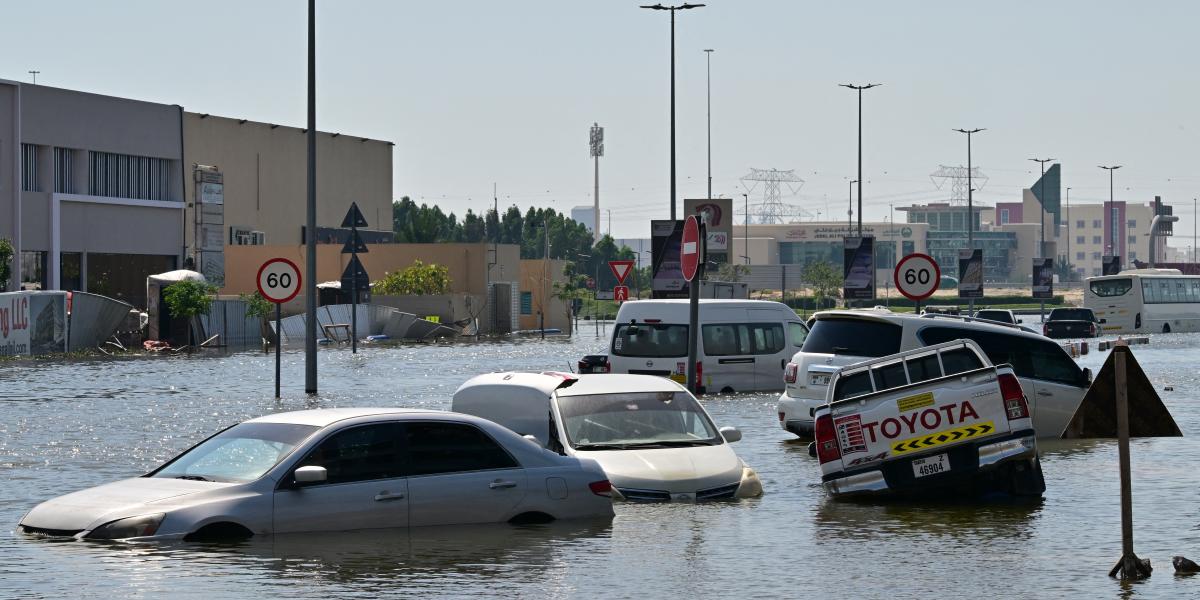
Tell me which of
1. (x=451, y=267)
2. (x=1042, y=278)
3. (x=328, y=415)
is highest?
(x=451, y=267)

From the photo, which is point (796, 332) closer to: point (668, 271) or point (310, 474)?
point (668, 271)

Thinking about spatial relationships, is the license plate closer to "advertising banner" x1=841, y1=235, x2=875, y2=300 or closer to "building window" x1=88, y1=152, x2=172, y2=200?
"advertising banner" x1=841, y1=235, x2=875, y2=300

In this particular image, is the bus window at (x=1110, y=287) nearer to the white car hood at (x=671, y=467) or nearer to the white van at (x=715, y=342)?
the white van at (x=715, y=342)

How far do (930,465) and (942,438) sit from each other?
0.86 feet

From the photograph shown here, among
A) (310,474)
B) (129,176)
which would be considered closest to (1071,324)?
(129,176)

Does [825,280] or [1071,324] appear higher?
[825,280]

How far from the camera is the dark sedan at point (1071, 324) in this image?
6800 cm

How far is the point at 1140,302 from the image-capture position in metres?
73.4

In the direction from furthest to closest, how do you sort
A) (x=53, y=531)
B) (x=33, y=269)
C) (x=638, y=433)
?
(x=33, y=269) < (x=638, y=433) < (x=53, y=531)

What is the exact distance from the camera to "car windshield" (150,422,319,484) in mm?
12117

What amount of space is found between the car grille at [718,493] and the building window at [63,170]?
56682 mm

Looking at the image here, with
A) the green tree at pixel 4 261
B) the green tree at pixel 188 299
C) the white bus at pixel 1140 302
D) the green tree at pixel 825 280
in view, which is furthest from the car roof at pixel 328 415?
the green tree at pixel 825 280

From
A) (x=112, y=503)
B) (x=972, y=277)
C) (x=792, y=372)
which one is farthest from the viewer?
(x=972, y=277)

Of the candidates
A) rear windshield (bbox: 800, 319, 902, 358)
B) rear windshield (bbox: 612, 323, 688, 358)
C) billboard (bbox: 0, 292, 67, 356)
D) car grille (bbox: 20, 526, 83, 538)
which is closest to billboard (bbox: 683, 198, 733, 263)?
billboard (bbox: 0, 292, 67, 356)
